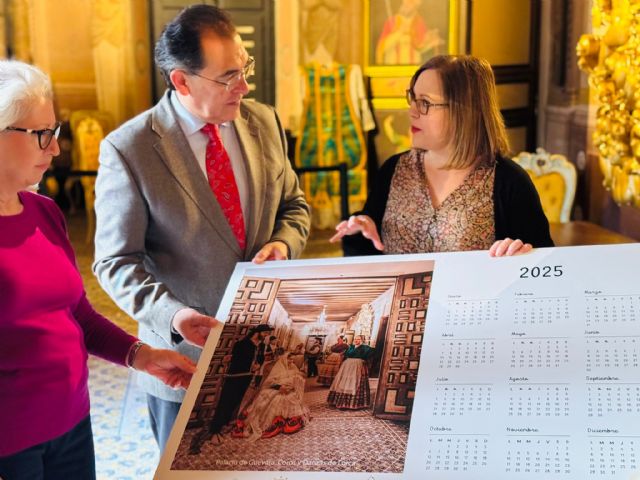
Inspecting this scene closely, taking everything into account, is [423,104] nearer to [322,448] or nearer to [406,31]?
[322,448]

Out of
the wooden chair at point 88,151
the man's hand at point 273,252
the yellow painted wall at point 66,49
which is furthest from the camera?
the yellow painted wall at point 66,49

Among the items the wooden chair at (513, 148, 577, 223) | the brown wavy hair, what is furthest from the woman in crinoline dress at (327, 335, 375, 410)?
the wooden chair at (513, 148, 577, 223)

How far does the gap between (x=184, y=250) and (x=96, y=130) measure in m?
5.72

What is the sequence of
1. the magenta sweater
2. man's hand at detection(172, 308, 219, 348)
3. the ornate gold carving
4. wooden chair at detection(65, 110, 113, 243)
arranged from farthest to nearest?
wooden chair at detection(65, 110, 113, 243) < the ornate gold carving < man's hand at detection(172, 308, 219, 348) < the magenta sweater

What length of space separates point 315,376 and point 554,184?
3018 mm

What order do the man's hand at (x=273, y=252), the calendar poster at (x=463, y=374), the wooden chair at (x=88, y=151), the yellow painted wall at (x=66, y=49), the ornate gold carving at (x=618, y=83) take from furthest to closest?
the yellow painted wall at (x=66, y=49) → the wooden chair at (x=88, y=151) → the ornate gold carving at (x=618, y=83) → the man's hand at (x=273, y=252) → the calendar poster at (x=463, y=374)

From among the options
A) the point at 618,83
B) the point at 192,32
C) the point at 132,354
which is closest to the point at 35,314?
the point at 132,354

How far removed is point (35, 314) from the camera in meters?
1.49

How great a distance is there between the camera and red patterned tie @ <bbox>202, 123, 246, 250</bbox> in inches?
76.7

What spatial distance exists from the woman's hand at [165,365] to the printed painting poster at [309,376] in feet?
0.60

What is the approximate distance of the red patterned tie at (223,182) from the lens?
6.39ft

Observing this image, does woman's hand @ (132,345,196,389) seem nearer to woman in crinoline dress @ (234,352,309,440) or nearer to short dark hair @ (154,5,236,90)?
woman in crinoline dress @ (234,352,309,440)

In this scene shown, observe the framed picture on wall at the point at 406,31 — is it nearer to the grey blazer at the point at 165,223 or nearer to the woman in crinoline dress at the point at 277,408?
the grey blazer at the point at 165,223

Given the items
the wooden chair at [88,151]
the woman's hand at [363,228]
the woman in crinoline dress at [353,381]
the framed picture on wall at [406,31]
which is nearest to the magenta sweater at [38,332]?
the woman in crinoline dress at [353,381]
